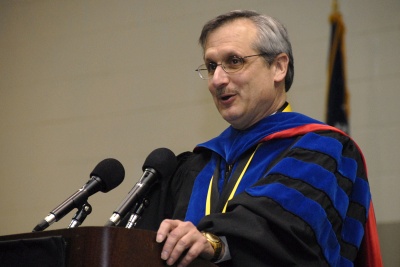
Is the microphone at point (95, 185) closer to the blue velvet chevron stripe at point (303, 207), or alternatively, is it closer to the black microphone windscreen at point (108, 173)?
the black microphone windscreen at point (108, 173)

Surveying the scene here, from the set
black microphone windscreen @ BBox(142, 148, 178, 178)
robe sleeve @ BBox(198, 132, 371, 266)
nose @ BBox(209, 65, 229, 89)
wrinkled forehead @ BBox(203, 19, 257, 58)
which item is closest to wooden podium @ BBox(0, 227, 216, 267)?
robe sleeve @ BBox(198, 132, 371, 266)

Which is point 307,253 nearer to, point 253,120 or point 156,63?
point 253,120

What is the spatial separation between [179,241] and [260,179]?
0.66 meters

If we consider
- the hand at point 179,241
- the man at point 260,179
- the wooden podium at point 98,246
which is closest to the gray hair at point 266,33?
the man at point 260,179

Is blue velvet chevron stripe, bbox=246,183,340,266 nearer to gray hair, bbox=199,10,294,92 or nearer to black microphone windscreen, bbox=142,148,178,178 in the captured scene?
black microphone windscreen, bbox=142,148,178,178

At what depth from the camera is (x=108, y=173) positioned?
273cm

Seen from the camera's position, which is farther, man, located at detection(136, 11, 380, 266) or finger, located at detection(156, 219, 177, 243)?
man, located at detection(136, 11, 380, 266)

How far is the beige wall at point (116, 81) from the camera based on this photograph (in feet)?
15.5

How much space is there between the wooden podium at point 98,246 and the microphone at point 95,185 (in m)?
0.42

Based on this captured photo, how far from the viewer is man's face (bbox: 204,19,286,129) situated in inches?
123

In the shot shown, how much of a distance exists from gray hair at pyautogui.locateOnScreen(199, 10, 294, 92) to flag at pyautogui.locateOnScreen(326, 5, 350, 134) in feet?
4.45

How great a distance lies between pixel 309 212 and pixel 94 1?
11.6ft

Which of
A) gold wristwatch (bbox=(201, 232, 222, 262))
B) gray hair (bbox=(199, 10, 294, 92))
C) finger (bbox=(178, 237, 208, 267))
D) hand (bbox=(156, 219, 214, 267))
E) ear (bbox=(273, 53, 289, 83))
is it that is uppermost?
gray hair (bbox=(199, 10, 294, 92))

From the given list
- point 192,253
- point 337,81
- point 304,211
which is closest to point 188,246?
point 192,253
